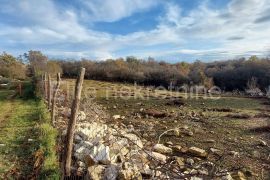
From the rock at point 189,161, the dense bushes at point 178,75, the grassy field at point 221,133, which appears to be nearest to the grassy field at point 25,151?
the rock at point 189,161

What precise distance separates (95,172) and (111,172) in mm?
296

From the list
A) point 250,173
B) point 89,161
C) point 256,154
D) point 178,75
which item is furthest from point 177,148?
point 178,75

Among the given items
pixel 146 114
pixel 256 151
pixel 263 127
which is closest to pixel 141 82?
pixel 146 114

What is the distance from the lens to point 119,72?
56.2 metres

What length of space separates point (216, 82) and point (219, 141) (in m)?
45.5

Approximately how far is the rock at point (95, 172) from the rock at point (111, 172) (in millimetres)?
86

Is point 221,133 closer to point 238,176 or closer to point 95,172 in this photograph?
point 238,176

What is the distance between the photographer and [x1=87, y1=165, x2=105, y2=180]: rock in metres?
5.53

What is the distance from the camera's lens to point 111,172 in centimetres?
575

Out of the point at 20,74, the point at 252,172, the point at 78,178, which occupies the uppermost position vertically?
the point at 20,74

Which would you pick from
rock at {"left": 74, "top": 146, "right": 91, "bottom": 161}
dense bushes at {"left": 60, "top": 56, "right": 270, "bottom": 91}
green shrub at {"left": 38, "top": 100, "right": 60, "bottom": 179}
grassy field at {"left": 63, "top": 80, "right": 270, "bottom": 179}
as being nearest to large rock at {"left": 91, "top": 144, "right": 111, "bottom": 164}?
rock at {"left": 74, "top": 146, "right": 91, "bottom": 161}

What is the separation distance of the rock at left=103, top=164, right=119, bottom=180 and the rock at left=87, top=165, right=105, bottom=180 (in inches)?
3.4

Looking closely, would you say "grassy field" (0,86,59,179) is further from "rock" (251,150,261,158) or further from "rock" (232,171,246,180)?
"rock" (251,150,261,158)

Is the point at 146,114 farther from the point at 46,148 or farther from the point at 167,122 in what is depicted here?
the point at 46,148
